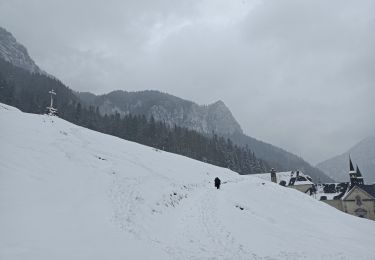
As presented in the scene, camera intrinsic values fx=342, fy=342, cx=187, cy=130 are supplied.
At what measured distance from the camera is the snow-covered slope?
13242mm

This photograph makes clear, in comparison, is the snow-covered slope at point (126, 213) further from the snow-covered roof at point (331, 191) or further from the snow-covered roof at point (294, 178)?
the snow-covered roof at point (294, 178)

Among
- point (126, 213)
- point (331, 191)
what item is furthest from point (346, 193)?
point (126, 213)

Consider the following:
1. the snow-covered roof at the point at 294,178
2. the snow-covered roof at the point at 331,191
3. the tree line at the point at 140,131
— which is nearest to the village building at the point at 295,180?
the snow-covered roof at the point at 294,178

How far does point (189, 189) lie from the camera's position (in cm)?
3406

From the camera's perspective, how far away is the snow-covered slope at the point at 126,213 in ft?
43.4

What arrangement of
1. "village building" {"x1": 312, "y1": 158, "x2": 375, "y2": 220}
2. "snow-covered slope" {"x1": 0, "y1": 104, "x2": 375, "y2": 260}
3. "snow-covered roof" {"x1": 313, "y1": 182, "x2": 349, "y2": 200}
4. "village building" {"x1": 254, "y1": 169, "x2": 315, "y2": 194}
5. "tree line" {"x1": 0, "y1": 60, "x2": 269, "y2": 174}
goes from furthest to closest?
"tree line" {"x1": 0, "y1": 60, "x2": 269, "y2": 174}
"village building" {"x1": 254, "y1": 169, "x2": 315, "y2": 194}
"snow-covered roof" {"x1": 313, "y1": 182, "x2": 349, "y2": 200}
"village building" {"x1": 312, "y1": 158, "x2": 375, "y2": 220}
"snow-covered slope" {"x1": 0, "y1": 104, "x2": 375, "y2": 260}

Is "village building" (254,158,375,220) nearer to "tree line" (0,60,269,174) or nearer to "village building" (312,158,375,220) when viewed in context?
"village building" (312,158,375,220)

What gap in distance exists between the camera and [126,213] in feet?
61.4

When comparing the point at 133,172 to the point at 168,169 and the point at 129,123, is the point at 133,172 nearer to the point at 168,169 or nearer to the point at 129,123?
the point at 168,169

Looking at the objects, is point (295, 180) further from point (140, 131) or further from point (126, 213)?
point (126, 213)

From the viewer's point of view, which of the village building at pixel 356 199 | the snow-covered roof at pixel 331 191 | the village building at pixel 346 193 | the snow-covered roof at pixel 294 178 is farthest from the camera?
the snow-covered roof at pixel 294 178

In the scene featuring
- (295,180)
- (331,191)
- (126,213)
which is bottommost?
(331,191)

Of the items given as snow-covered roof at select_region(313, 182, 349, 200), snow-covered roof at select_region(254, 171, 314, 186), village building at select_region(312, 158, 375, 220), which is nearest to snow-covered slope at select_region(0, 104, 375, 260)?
village building at select_region(312, 158, 375, 220)

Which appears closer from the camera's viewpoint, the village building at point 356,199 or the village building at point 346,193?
the village building at point 356,199
